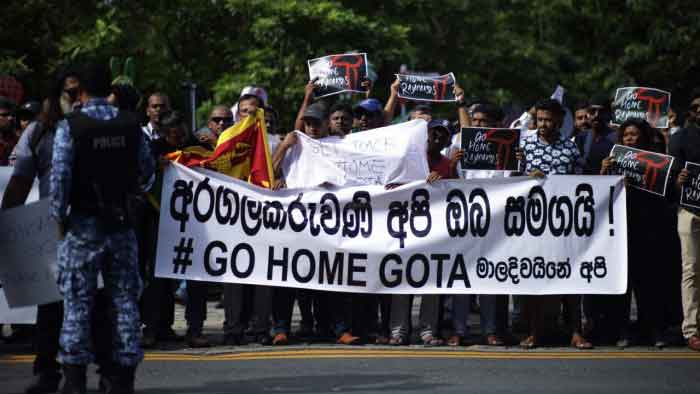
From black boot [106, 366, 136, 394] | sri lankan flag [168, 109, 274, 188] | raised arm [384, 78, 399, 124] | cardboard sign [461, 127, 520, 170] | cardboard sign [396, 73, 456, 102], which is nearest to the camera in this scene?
black boot [106, 366, 136, 394]

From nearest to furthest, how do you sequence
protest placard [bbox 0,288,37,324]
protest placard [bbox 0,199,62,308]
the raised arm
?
1. protest placard [bbox 0,199,62,308]
2. protest placard [bbox 0,288,37,324]
3. the raised arm

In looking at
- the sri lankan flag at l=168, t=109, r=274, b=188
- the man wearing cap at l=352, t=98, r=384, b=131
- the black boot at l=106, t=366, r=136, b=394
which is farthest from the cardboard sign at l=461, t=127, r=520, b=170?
the black boot at l=106, t=366, r=136, b=394

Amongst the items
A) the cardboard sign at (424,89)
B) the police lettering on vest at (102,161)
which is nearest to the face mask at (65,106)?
the police lettering on vest at (102,161)

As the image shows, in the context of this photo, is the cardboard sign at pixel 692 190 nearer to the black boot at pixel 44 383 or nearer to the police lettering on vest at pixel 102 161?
the police lettering on vest at pixel 102 161

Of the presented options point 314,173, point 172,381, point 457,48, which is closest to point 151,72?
point 457,48

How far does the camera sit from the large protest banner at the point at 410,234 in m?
10.1

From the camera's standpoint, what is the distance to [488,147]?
1026 centimetres

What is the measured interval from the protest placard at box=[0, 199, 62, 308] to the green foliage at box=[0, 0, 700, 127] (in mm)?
9153

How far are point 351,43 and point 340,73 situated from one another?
16.1m

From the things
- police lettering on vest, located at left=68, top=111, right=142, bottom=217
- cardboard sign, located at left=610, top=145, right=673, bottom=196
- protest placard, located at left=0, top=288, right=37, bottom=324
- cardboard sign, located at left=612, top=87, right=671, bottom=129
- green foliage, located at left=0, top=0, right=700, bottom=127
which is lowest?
protest placard, located at left=0, top=288, right=37, bottom=324

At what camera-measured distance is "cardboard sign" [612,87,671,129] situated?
11.5 metres

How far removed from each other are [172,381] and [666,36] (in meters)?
28.1

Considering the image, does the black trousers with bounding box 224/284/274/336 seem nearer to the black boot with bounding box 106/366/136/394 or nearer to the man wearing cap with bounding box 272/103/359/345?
the man wearing cap with bounding box 272/103/359/345

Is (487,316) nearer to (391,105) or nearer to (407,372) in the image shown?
(407,372)
